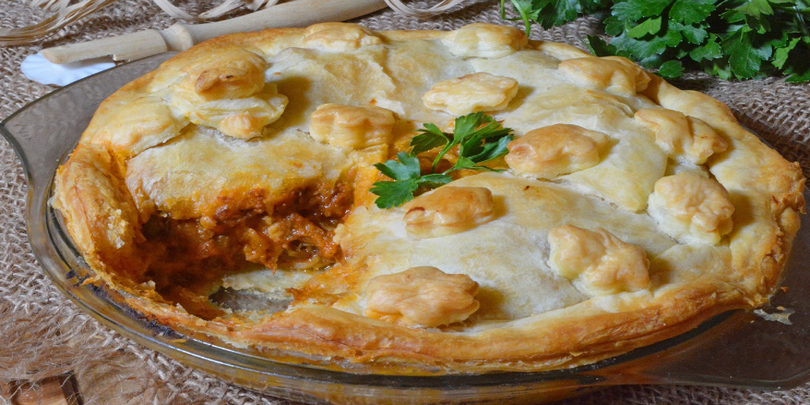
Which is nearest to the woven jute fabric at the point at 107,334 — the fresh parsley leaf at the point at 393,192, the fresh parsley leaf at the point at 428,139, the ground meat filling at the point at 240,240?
the ground meat filling at the point at 240,240

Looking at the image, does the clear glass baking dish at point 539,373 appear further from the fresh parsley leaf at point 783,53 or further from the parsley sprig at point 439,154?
the fresh parsley leaf at point 783,53

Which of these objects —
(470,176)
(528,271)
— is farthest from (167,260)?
(528,271)

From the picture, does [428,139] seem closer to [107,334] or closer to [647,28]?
[107,334]

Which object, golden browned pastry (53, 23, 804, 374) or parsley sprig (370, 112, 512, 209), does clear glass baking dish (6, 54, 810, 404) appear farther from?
parsley sprig (370, 112, 512, 209)

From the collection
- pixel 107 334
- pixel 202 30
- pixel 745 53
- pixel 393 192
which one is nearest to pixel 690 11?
pixel 745 53

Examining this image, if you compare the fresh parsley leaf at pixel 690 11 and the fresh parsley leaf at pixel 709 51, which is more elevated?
the fresh parsley leaf at pixel 690 11

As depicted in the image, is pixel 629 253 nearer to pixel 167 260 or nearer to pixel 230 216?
pixel 230 216
